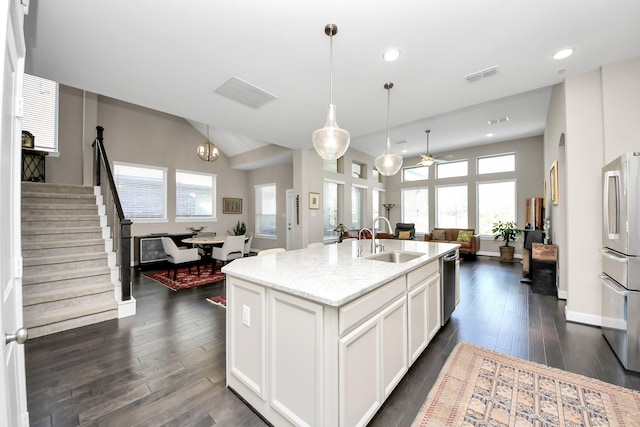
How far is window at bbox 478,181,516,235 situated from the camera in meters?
7.43

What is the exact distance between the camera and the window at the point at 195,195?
7.20 metres

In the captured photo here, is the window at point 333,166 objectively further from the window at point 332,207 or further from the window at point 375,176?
the window at point 375,176

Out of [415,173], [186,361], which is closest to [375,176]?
[415,173]

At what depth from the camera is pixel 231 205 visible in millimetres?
8406

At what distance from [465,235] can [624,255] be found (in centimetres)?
549

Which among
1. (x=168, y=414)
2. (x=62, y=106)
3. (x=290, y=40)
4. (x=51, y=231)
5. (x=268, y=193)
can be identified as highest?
(x=62, y=106)

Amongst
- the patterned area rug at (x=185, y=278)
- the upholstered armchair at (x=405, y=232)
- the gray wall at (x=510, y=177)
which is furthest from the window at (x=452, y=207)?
the patterned area rug at (x=185, y=278)

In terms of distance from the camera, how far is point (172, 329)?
2865mm

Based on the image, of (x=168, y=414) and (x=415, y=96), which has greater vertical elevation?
(x=415, y=96)

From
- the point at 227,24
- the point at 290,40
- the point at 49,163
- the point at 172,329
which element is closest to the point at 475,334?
the point at 172,329

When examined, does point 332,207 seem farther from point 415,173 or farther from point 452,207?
point 452,207

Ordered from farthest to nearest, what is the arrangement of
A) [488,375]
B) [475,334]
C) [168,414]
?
[475,334] < [488,375] < [168,414]

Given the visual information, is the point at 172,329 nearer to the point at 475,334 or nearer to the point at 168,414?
the point at 168,414

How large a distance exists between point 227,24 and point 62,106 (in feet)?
17.2
